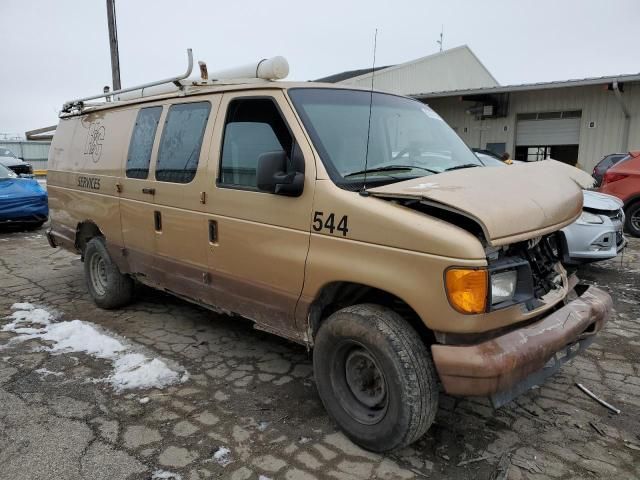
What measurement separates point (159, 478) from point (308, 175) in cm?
186

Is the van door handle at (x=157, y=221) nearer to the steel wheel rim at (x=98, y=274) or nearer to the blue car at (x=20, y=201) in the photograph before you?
the steel wheel rim at (x=98, y=274)

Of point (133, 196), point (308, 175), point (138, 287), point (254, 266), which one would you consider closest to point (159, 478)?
point (254, 266)

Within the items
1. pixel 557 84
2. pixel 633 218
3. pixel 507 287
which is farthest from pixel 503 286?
pixel 557 84

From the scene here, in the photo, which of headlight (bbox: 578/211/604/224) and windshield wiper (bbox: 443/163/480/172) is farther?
headlight (bbox: 578/211/604/224)

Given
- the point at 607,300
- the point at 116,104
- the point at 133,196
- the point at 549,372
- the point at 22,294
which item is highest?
the point at 116,104

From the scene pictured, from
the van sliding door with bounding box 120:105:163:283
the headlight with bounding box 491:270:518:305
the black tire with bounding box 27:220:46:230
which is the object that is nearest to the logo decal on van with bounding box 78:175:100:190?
the van sliding door with bounding box 120:105:163:283

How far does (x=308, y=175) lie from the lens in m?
3.02

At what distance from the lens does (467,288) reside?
2406 millimetres

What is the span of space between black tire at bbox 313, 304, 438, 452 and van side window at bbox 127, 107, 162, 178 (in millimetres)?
2462

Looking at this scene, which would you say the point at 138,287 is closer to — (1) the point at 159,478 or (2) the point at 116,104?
(2) the point at 116,104

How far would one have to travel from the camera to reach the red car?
31.1 feet

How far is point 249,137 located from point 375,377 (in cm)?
183

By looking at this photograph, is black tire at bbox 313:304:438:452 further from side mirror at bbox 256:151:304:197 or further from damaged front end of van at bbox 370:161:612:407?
side mirror at bbox 256:151:304:197

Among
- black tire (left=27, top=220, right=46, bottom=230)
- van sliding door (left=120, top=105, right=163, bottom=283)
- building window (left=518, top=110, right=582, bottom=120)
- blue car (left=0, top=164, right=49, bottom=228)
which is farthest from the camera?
building window (left=518, top=110, right=582, bottom=120)
